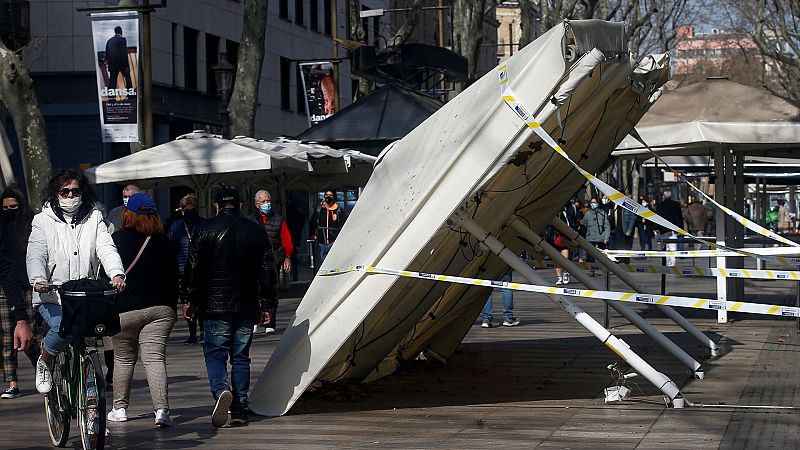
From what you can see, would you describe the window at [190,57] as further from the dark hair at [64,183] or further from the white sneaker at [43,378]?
the white sneaker at [43,378]

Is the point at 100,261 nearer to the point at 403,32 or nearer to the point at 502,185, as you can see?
the point at 502,185

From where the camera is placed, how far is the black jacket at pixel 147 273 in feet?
31.9

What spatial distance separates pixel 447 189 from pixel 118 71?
12863mm

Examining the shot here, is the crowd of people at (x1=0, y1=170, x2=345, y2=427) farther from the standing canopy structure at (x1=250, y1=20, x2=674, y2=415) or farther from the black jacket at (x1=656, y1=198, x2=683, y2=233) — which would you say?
the black jacket at (x1=656, y1=198, x2=683, y2=233)

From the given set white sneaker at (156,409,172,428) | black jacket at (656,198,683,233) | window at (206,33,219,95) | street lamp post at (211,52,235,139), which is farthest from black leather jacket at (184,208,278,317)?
window at (206,33,219,95)

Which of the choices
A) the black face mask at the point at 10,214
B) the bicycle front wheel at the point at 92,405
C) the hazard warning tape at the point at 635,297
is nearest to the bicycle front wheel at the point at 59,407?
the bicycle front wheel at the point at 92,405

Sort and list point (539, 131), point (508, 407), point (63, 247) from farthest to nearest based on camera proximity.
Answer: point (508, 407) → point (63, 247) → point (539, 131)

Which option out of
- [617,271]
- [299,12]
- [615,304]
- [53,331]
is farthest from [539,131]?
[299,12]

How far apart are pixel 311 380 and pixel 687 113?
8.62 metres

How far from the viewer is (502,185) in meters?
10.3

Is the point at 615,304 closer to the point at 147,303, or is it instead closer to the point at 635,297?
the point at 635,297

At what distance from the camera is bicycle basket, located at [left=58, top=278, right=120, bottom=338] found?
870cm

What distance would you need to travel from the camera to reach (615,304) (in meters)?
11.5

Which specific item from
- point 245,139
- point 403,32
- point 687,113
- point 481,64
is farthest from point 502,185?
point 481,64
